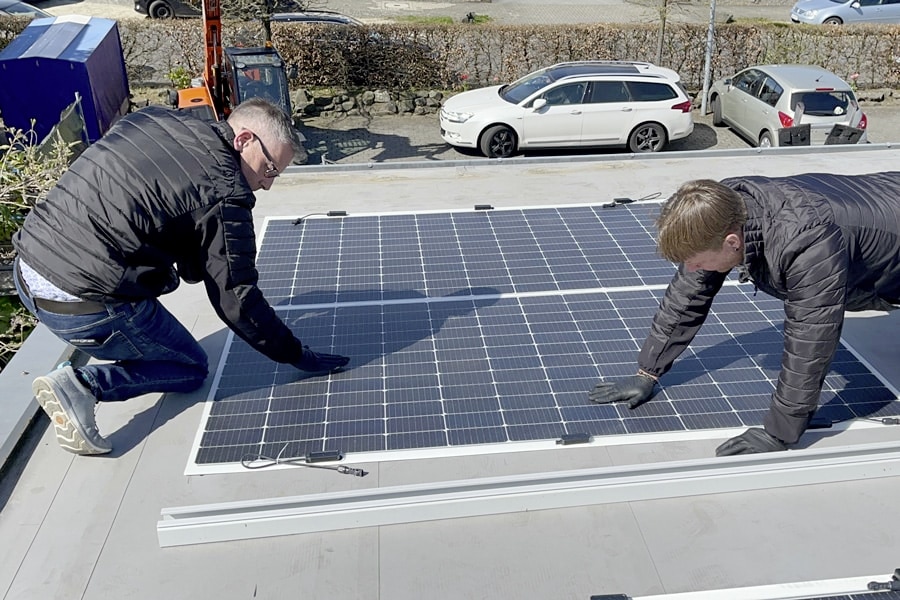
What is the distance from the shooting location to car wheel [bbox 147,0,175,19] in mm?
23000

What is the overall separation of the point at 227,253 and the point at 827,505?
3271mm

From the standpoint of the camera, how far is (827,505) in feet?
12.3

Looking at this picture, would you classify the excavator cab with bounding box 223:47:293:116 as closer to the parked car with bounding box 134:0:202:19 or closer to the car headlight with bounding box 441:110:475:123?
the car headlight with bounding box 441:110:475:123

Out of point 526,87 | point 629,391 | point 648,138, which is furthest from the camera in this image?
point 648,138

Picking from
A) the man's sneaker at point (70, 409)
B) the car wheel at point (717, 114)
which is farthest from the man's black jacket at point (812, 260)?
the car wheel at point (717, 114)

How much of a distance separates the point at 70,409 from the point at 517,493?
2343 mm

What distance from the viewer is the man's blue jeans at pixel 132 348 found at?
3.96 meters

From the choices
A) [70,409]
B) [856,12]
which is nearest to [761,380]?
[70,409]

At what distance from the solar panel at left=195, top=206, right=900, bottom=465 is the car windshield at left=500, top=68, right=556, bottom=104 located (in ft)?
28.6

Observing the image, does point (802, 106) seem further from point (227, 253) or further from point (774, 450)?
point (227, 253)

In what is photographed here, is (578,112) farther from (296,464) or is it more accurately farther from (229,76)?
(296,464)

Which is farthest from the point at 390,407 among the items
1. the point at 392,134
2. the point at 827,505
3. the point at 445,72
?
the point at 445,72

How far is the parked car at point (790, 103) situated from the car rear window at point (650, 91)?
183cm

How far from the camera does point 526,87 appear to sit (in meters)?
14.8
